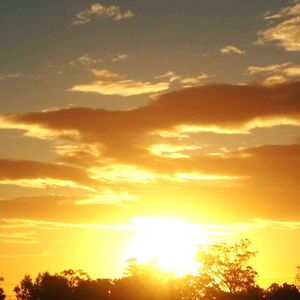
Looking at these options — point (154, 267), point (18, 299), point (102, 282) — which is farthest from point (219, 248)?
point (18, 299)

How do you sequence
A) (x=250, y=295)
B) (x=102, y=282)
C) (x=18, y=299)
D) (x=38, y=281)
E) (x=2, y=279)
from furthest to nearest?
(x=2, y=279), (x=18, y=299), (x=38, y=281), (x=102, y=282), (x=250, y=295)

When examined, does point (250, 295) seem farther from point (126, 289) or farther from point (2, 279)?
point (2, 279)

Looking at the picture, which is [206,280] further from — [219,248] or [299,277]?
[299,277]

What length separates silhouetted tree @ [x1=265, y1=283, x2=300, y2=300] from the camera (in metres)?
133

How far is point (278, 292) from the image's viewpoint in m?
135

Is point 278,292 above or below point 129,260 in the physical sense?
below

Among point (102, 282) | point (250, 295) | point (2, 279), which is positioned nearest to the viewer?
point (250, 295)

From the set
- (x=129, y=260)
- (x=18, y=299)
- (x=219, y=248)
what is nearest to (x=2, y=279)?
(x=18, y=299)

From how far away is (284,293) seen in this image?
134625 mm

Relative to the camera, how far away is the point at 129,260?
6398 inches

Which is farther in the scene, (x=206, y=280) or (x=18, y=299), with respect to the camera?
(x=18, y=299)

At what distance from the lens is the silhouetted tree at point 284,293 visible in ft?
437

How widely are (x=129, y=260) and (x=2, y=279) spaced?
41206mm

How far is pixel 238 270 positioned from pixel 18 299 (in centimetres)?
5921
